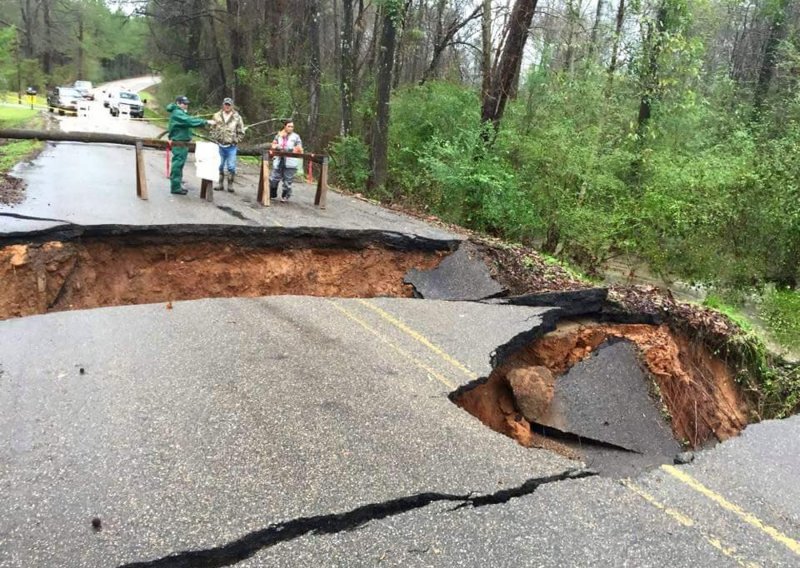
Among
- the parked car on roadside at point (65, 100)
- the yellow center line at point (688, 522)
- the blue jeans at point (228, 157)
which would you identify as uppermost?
the parked car on roadside at point (65, 100)

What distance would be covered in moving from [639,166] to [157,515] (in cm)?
1384

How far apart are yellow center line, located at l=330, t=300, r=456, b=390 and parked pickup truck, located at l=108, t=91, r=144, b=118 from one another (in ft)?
119

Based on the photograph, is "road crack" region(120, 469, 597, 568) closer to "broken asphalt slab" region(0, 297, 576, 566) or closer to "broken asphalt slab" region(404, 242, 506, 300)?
"broken asphalt slab" region(0, 297, 576, 566)

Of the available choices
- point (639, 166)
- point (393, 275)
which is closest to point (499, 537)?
point (393, 275)

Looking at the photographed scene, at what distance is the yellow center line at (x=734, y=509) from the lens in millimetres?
3352

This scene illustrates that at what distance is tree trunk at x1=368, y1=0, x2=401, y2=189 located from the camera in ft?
48.5

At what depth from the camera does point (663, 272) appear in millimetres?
12562

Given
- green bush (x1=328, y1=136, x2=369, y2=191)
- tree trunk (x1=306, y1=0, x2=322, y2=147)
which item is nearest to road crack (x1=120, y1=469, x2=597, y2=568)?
green bush (x1=328, y1=136, x2=369, y2=191)

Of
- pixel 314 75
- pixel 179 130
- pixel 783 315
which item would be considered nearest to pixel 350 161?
pixel 314 75

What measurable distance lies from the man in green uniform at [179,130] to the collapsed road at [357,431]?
3287mm

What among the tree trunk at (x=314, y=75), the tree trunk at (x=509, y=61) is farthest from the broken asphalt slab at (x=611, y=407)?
the tree trunk at (x=314, y=75)

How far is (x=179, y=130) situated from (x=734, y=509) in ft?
36.1

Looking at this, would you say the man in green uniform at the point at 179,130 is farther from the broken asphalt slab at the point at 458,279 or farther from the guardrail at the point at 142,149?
the broken asphalt slab at the point at 458,279

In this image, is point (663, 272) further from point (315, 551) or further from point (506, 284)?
point (315, 551)
